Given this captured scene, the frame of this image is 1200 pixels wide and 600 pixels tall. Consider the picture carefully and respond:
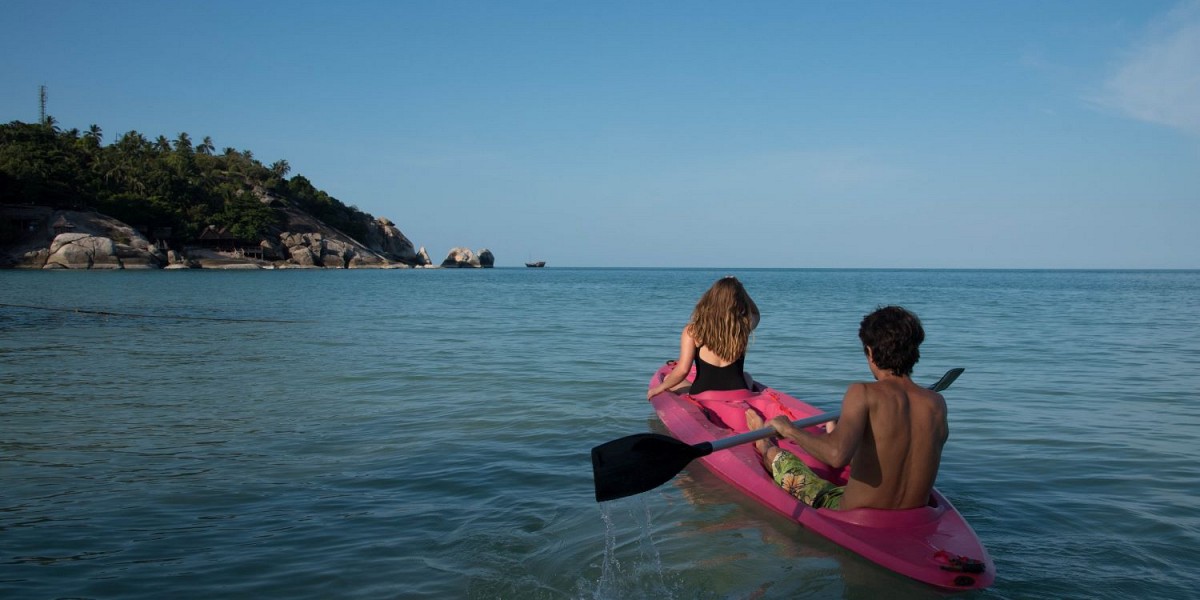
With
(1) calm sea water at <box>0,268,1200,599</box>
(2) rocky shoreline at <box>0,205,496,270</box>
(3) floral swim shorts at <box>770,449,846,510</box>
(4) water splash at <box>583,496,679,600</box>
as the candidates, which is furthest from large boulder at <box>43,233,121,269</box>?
(3) floral swim shorts at <box>770,449,846,510</box>

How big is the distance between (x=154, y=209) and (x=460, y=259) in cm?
7229

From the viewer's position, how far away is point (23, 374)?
10.4 meters

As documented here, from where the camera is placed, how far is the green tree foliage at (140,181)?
64125 mm

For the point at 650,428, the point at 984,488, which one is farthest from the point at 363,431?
the point at 984,488

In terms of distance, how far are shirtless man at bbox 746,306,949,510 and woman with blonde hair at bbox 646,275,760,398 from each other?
245 centimetres

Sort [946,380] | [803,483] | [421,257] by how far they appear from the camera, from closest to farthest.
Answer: [803,483], [946,380], [421,257]

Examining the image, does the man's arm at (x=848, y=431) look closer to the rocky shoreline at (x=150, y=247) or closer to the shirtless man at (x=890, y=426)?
the shirtless man at (x=890, y=426)

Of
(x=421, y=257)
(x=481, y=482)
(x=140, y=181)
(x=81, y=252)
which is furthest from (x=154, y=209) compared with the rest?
(x=481, y=482)

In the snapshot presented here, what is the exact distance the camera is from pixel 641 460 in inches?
171

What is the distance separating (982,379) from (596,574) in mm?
8406

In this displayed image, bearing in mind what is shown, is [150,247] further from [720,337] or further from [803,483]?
[803,483]

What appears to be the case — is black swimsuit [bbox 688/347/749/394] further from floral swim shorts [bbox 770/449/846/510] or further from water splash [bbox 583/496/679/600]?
water splash [bbox 583/496/679/600]

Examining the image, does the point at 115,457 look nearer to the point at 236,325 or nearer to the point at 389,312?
the point at 236,325

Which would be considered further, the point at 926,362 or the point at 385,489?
the point at 926,362
